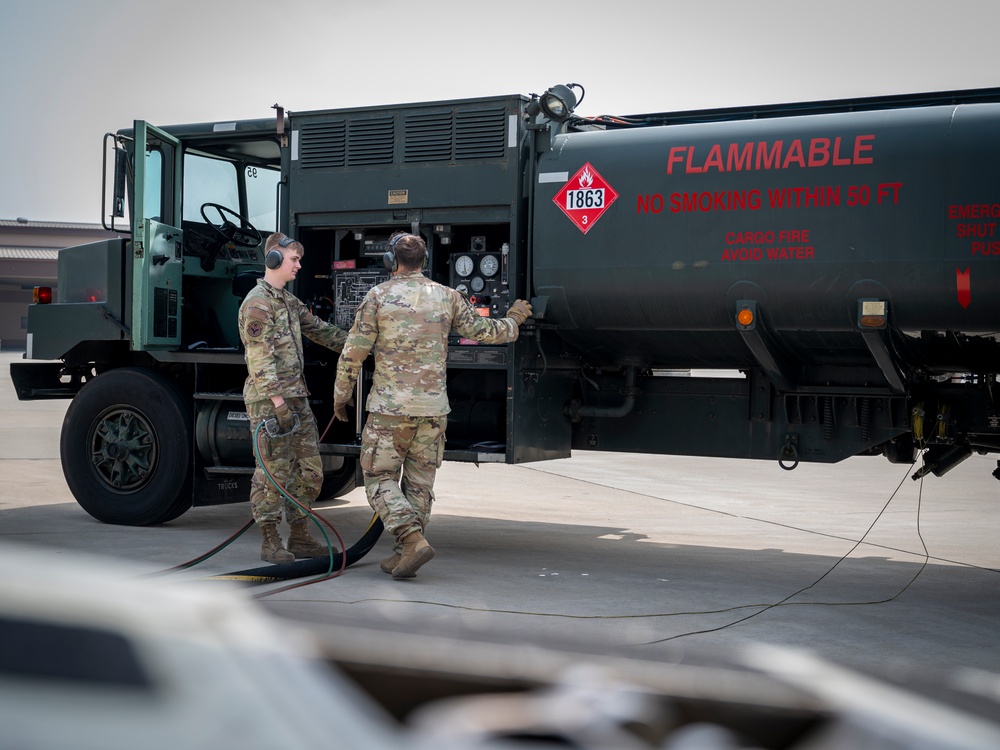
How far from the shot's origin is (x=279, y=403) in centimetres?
702

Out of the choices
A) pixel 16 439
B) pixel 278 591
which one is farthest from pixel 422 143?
pixel 16 439

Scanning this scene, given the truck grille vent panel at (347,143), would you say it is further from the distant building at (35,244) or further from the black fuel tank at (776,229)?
the distant building at (35,244)

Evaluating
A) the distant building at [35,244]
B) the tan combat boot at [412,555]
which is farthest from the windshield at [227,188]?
the distant building at [35,244]

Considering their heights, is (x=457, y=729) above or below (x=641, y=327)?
below

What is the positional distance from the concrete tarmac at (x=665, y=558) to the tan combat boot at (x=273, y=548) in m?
0.20

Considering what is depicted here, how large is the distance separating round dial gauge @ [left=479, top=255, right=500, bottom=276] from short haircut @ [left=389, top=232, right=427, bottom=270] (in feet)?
2.07

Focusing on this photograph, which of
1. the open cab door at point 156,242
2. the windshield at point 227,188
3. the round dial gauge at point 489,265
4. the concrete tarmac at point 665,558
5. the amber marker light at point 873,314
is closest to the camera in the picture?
the concrete tarmac at point 665,558

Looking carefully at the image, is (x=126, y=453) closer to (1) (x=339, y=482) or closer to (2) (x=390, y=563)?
(1) (x=339, y=482)

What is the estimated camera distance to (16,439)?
50.3 ft

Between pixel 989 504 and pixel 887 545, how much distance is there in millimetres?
3135

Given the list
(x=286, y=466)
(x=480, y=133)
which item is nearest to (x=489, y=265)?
(x=480, y=133)

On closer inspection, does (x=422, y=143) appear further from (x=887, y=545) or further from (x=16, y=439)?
(x=16, y=439)

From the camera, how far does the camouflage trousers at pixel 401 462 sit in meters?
6.62

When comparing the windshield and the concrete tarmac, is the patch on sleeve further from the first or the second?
the windshield
